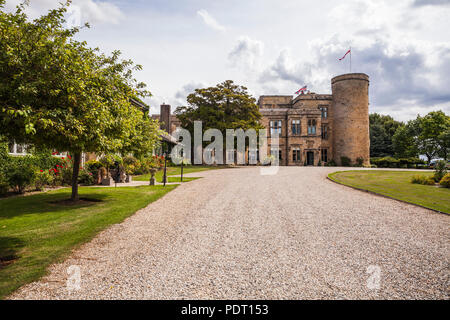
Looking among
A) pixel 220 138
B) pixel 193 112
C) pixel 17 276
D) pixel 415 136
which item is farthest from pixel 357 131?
pixel 17 276

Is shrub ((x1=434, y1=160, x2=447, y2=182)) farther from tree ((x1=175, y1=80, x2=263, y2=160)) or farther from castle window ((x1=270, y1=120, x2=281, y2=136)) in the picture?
castle window ((x1=270, y1=120, x2=281, y2=136))

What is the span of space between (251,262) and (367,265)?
2.18 metres

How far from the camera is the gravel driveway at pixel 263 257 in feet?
12.6

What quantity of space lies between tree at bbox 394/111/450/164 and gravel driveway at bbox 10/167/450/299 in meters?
46.9

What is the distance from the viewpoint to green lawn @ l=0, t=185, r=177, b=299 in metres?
4.52

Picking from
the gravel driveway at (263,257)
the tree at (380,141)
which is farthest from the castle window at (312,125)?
the gravel driveway at (263,257)

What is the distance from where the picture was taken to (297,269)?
4.57 m

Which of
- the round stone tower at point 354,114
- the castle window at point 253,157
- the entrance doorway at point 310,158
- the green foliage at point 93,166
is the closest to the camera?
the green foliage at point 93,166

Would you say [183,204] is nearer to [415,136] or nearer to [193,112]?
[193,112]

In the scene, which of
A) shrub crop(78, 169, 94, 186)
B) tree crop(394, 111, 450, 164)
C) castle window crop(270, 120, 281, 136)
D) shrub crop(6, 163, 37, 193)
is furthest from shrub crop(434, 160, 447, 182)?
tree crop(394, 111, 450, 164)

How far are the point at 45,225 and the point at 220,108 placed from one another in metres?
33.5

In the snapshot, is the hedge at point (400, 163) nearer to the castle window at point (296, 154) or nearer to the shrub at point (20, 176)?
the castle window at point (296, 154)

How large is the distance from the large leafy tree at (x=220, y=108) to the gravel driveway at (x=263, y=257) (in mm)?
28977

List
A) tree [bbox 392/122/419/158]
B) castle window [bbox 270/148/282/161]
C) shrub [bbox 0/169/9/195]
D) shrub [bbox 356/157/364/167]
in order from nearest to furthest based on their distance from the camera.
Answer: shrub [bbox 0/169/9/195] → shrub [bbox 356/157/364/167] → castle window [bbox 270/148/282/161] → tree [bbox 392/122/419/158]
